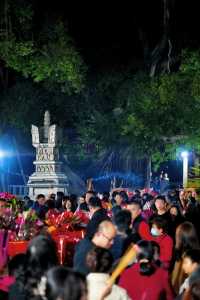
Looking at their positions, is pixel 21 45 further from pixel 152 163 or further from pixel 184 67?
pixel 152 163

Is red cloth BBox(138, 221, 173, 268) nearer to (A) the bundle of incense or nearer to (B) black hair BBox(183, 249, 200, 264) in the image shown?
(B) black hair BBox(183, 249, 200, 264)

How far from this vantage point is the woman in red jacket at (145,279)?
283 inches

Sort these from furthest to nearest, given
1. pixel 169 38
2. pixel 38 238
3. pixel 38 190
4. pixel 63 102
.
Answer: pixel 63 102 → pixel 169 38 → pixel 38 190 → pixel 38 238

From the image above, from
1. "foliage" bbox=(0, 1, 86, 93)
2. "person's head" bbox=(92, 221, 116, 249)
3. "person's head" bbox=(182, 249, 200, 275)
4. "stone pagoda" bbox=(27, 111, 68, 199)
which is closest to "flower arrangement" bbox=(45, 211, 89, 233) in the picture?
"person's head" bbox=(92, 221, 116, 249)

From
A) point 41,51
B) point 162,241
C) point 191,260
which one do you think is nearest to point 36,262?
point 191,260

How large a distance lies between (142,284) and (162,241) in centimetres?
258

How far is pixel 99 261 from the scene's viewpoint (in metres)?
6.47

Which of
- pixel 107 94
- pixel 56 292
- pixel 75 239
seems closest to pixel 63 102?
pixel 107 94

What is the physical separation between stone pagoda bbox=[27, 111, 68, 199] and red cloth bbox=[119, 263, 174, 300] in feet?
74.4

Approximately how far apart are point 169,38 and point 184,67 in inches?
104

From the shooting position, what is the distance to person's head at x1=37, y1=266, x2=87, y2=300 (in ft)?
15.9

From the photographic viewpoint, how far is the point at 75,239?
13.5 meters

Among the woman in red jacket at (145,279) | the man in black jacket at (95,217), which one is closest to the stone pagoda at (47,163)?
the man in black jacket at (95,217)

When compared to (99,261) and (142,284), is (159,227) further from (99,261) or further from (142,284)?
(99,261)
